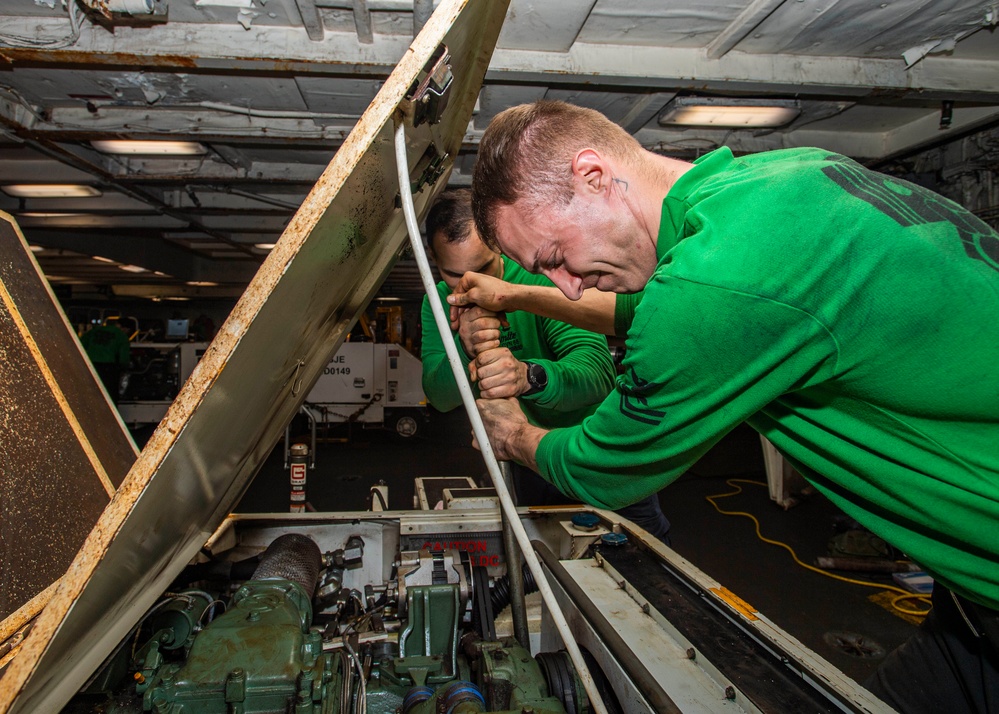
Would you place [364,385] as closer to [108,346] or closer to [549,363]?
[108,346]

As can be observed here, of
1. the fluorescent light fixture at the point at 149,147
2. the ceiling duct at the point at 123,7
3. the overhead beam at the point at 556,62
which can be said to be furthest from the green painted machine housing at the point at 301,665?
the fluorescent light fixture at the point at 149,147

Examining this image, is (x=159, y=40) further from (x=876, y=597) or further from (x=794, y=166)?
(x=876, y=597)

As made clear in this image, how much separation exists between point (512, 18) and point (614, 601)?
2895 millimetres

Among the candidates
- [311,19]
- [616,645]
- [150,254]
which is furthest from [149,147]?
[150,254]

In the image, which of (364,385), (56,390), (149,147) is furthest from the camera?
(364,385)

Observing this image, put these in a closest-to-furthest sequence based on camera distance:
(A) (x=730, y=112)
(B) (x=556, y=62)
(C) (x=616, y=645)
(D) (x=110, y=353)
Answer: (C) (x=616, y=645) < (B) (x=556, y=62) < (A) (x=730, y=112) < (D) (x=110, y=353)

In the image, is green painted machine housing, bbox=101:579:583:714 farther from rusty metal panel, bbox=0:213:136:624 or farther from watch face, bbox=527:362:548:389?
watch face, bbox=527:362:548:389

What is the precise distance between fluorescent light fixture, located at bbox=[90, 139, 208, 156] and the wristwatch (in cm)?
424

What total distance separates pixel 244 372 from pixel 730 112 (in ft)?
14.4

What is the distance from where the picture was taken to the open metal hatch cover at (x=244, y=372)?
0.66 meters

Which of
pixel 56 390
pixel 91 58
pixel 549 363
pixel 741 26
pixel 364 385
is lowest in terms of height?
pixel 364 385

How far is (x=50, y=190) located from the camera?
6152 mm

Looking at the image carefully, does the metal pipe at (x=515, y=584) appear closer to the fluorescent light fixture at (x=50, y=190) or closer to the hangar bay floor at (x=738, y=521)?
the hangar bay floor at (x=738, y=521)

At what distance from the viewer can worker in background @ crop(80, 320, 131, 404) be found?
8109 mm
